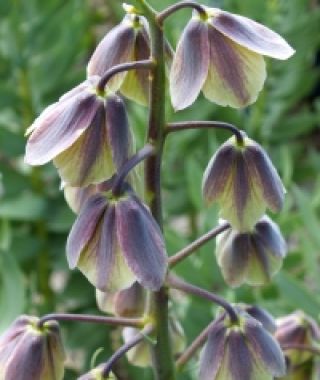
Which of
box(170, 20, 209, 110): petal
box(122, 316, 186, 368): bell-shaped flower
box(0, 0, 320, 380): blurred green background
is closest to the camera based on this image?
box(170, 20, 209, 110): petal

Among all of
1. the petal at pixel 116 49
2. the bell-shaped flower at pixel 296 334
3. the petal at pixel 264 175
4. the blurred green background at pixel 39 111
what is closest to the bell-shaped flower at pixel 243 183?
the petal at pixel 264 175

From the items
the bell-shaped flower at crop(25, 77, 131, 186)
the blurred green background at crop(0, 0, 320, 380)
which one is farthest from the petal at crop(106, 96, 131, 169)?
the blurred green background at crop(0, 0, 320, 380)

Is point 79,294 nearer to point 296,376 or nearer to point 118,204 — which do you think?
point 296,376

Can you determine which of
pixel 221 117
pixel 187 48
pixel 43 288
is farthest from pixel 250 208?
pixel 43 288

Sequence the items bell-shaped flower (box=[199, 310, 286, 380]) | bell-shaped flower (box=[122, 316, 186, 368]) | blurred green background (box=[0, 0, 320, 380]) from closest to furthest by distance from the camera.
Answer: bell-shaped flower (box=[199, 310, 286, 380]) < bell-shaped flower (box=[122, 316, 186, 368]) < blurred green background (box=[0, 0, 320, 380])

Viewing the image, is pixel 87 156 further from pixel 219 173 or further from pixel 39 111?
pixel 39 111

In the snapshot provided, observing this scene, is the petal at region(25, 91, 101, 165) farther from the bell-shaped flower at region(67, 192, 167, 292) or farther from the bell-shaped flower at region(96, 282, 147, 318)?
the bell-shaped flower at region(96, 282, 147, 318)
